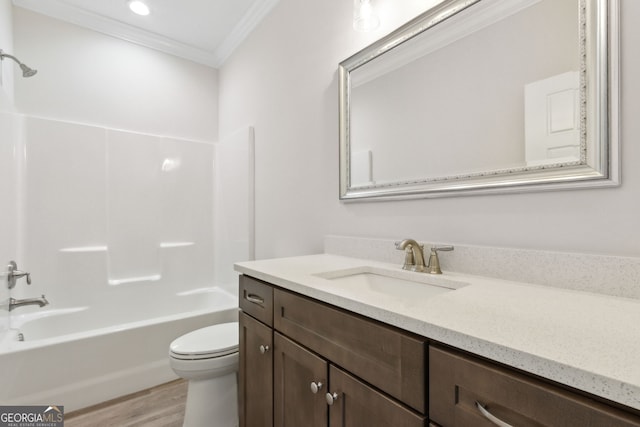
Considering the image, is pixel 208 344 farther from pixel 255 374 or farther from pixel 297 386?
pixel 297 386

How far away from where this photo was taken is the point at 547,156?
0.90 metres

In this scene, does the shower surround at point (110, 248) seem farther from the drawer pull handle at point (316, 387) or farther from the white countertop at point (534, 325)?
the white countertop at point (534, 325)

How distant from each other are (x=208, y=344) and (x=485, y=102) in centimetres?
170

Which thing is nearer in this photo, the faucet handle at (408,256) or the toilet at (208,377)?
the faucet handle at (408,256)

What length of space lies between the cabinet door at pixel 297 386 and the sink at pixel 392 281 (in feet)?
0.88

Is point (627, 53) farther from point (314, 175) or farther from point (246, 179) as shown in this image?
point (246, 179)

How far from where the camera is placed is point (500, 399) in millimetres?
488

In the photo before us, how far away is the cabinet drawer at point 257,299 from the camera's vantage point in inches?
44.1

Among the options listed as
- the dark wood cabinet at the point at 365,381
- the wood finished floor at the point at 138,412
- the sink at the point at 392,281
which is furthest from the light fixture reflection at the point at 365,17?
the wood finished floor at the point at 138,412

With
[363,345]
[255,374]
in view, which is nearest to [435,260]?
[363,345]

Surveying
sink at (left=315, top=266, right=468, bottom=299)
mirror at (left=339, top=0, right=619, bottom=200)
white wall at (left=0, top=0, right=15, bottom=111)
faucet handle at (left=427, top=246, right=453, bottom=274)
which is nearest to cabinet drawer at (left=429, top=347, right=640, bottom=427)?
sink at (left=315, top=266, right=468, bottom=299)

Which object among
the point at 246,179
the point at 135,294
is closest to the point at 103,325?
the point at 135,294

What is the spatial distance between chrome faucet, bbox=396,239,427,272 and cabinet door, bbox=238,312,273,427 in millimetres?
586

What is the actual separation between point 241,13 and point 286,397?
2.61m
